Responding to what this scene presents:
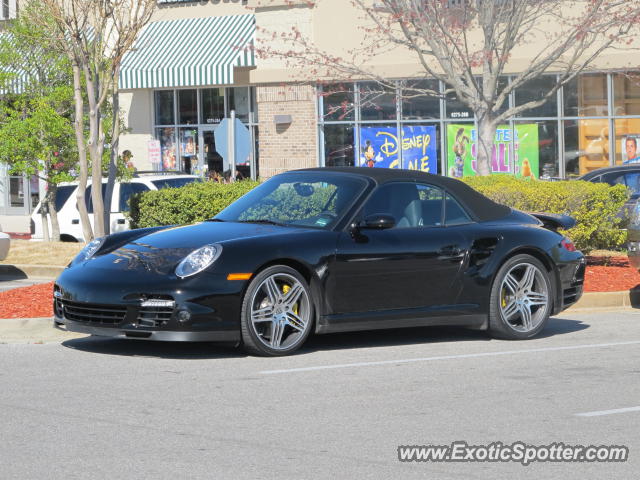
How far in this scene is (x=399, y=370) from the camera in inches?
345

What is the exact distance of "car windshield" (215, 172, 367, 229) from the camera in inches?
383

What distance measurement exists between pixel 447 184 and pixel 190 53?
23.1 metres

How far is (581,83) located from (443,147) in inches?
144

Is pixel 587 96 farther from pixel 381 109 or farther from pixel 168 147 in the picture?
pixel 168 147

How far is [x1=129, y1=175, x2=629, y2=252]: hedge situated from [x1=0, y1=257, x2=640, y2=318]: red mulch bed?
1.53 feet

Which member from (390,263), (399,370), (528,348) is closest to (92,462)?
(399,370)

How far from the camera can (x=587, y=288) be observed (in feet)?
44.5

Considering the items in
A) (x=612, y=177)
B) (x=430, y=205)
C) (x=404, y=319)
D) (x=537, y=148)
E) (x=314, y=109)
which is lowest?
(x=404, y=319)

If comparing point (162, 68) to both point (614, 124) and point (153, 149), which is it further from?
point (614, 124)

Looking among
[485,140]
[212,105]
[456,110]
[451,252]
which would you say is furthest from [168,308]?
[212,105]

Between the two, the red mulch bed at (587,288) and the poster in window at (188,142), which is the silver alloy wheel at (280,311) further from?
the poster in window at (188,142)

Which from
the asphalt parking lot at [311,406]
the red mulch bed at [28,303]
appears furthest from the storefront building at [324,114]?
the asphalt parking lot at [311,406]

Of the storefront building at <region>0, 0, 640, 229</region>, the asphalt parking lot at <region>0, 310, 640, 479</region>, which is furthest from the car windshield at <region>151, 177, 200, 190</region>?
the asphalt parking lot at <region>0, 310, 640, 479</region>

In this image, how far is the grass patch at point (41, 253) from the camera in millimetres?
18438
